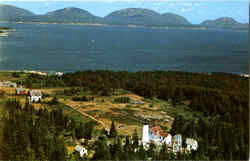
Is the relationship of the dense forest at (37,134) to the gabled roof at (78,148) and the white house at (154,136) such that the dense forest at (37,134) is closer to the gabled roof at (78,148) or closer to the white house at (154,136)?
the gabled roof at (78,148)

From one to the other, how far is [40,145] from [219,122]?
6113 mm

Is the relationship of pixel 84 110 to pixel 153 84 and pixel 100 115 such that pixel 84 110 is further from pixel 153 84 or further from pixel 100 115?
pixel 153 84

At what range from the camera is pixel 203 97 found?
1476 cm

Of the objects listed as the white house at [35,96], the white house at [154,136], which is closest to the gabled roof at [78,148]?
the white house at [154,136]

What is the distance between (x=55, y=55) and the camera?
1447 inches

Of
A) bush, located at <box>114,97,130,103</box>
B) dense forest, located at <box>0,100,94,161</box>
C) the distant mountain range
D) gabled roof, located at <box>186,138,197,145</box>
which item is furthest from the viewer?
the distant mountain range

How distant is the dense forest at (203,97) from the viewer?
31.3ft

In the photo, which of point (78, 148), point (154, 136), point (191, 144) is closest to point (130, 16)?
point (154, 136)

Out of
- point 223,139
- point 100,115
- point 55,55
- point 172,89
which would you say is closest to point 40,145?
point 100,115

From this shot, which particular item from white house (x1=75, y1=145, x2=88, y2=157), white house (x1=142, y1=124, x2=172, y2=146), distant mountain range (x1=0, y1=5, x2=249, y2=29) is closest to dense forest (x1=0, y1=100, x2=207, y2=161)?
white house (x1=75, y1=145, x2=88, y2=157)

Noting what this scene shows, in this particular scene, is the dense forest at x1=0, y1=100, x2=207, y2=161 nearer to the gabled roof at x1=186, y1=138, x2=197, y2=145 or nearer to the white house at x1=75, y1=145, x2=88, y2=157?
the white house at x1=75, y1=145, x2=88, y2=157

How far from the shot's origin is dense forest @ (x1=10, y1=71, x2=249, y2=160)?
31.3 ft

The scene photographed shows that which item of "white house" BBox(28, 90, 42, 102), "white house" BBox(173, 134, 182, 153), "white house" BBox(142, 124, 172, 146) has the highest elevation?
"white house" BBox(28, 90, 42, 102)

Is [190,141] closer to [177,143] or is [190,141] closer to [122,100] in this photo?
[177,143]
